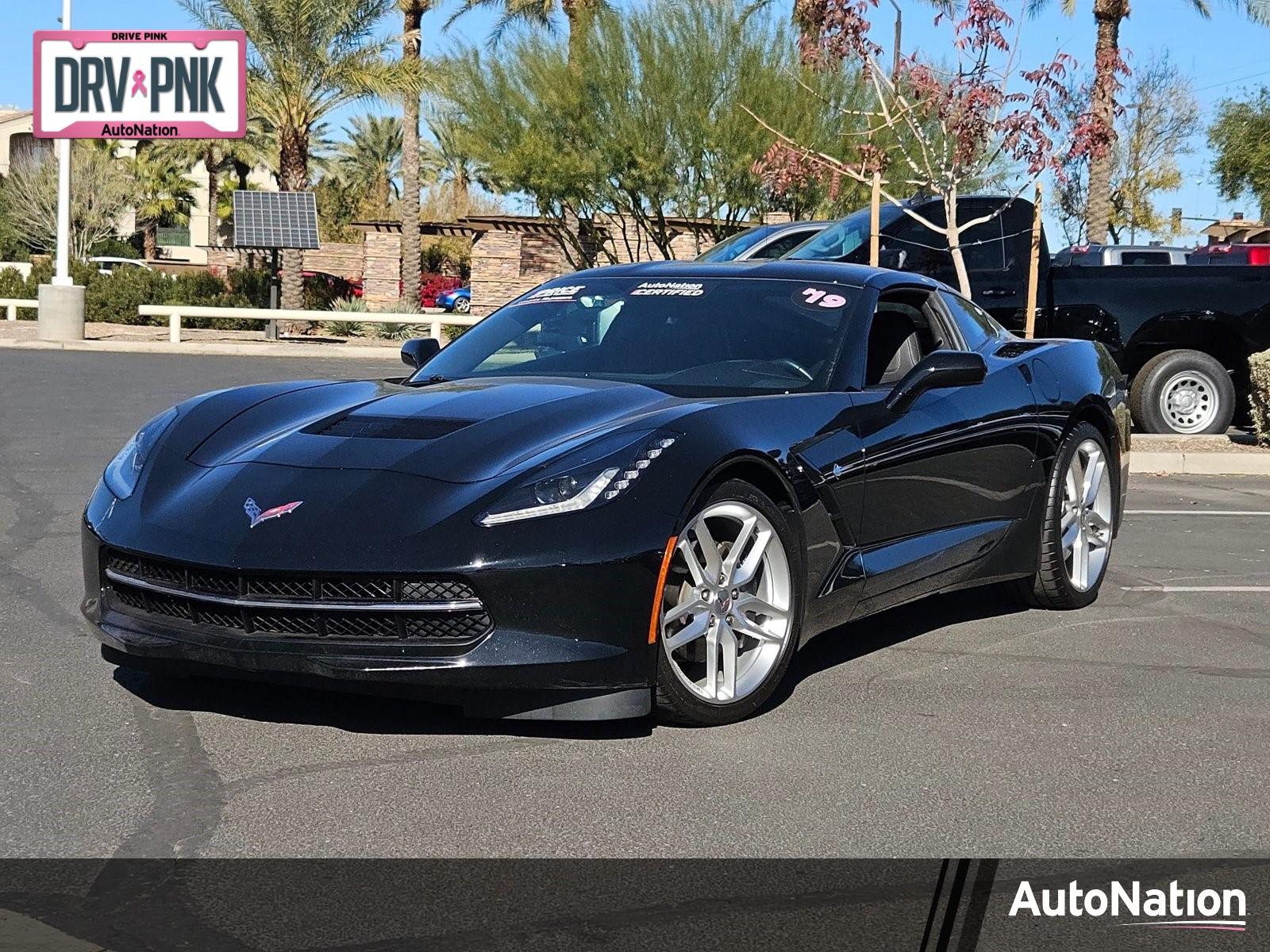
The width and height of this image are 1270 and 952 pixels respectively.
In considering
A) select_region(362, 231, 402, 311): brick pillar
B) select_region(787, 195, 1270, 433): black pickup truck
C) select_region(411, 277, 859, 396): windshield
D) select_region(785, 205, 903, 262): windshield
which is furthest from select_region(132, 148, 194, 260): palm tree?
select_region(411, 277, 859, 396): windshield

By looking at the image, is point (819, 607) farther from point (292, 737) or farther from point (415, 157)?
point (415, 157)

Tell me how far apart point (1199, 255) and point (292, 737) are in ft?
70.9

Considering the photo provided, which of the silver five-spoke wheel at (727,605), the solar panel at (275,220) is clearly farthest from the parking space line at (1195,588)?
the solar panel at (275,220)

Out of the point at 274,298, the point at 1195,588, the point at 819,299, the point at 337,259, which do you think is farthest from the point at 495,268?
the point at 819,299

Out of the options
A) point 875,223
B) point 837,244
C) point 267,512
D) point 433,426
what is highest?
point 875,223

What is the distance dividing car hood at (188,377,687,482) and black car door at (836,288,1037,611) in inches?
33.0

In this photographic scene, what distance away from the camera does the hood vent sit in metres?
4.92

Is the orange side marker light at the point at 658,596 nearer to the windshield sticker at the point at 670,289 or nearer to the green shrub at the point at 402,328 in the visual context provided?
the windshield sticker at the point at 670,289

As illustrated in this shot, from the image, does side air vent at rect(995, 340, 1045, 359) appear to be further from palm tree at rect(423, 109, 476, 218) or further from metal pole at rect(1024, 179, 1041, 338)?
palm tree at rect(423, 109, 476, 218)

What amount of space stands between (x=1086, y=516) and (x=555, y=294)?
2.55 metres

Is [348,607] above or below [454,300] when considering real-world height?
below

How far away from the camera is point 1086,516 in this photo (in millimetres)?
7129

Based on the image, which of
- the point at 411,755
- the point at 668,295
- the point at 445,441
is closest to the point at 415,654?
the point at 411,755

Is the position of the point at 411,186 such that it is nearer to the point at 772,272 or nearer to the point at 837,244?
the point at 837,244
